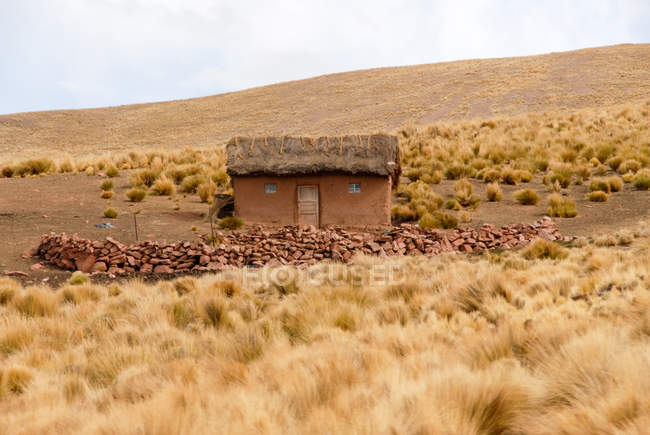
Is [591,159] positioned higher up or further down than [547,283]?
higher up

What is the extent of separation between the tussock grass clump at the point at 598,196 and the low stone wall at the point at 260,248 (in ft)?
17.8

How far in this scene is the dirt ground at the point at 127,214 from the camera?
12328mm

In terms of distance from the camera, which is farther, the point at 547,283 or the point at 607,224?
the point at 607,224

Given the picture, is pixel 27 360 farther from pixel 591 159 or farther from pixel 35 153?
pixel 35 153

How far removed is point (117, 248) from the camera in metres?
10.2

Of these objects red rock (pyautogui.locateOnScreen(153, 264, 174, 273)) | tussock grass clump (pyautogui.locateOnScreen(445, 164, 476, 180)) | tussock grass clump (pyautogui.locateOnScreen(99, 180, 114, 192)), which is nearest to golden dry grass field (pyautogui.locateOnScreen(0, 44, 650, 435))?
red rock (pyautogui.locateOnScreen(153, 264, 174, 273))

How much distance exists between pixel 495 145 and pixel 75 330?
24.6 m

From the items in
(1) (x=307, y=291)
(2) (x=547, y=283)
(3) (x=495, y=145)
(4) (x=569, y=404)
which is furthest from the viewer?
(3) (x=495, y=145)

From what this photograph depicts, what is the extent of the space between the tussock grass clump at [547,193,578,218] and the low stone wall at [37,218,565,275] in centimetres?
285

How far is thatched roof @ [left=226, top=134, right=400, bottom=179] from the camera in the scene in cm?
1377

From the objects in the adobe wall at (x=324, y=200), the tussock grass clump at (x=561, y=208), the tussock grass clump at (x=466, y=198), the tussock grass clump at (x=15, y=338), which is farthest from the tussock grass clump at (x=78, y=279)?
the tussock grass clump at (x=561, y=208)

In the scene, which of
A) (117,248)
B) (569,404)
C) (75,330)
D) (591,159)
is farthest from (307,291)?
(591,159)

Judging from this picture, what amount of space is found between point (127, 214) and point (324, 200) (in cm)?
666

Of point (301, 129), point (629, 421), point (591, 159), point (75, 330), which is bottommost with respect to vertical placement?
point (75, 330)
